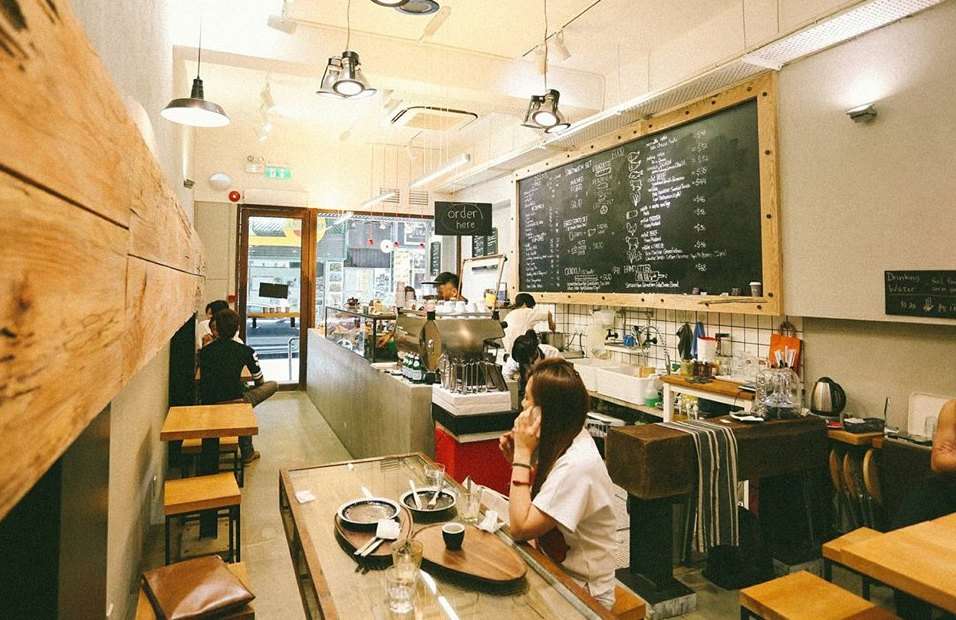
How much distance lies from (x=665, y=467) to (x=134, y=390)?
276 cm

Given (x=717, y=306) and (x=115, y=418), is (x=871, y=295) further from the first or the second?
(x=115, y=418)

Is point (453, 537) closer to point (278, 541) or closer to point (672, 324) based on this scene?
point (278, 541)

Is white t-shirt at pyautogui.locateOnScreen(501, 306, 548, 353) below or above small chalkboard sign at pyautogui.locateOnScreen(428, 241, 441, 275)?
below

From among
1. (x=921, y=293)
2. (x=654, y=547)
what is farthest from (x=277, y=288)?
(x=921, y=293)

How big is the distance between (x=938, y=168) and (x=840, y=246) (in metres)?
0.62

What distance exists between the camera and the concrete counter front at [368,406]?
394 centimetres

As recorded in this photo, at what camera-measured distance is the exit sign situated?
8109mm

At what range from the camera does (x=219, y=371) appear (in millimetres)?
4500

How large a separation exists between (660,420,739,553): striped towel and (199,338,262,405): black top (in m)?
3.59

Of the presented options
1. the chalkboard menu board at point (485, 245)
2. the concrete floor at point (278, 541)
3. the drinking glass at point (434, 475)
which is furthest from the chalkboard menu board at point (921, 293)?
the chalkboard menu board at point (485, 245)

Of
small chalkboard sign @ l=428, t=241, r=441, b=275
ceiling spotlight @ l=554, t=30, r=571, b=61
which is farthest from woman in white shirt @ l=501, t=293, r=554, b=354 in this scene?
small chalkboard sign @ l=428, t=241, r=441, b=275

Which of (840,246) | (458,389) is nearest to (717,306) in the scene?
(840,246)

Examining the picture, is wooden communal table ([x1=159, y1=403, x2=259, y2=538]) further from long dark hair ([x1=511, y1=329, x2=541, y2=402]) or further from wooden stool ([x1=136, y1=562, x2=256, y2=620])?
A: long dark hair ([x1=511, y1=329, x2=541, y2=402])

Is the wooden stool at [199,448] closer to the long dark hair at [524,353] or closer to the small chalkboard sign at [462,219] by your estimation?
the long dark hair at [524,353]
